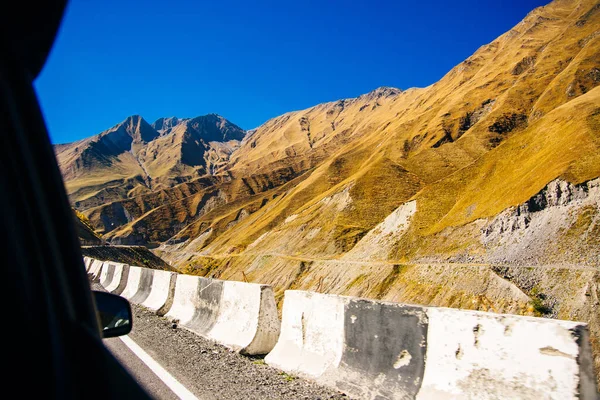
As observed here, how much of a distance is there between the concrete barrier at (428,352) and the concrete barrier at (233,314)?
0.56 m

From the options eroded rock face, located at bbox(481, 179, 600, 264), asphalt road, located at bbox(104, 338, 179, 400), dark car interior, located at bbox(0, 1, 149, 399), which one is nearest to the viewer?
dark car interior, located at bbox(0, 1, 149, 399)

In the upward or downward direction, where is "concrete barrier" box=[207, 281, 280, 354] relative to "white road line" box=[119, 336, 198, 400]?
upward

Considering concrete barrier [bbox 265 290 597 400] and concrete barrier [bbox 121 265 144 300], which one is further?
concrete barrier [bbox 121 265 144 300]

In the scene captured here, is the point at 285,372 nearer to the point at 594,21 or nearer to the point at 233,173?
the point at 594,21

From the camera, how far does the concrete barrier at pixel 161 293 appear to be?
1089cm

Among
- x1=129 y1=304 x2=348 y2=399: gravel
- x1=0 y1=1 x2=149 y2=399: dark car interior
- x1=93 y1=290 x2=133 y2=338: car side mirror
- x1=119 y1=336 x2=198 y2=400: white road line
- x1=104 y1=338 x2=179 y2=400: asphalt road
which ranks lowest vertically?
x1=129 y1=304 x2=348 y2=399: gravel

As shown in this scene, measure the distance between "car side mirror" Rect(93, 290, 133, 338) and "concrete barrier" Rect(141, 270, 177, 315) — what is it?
822 centimetres

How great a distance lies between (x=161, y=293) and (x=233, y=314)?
14.8 feet

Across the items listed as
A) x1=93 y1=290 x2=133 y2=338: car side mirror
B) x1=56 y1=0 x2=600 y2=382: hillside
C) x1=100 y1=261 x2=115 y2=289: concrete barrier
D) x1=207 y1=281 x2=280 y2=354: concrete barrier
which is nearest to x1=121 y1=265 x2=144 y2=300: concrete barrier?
x1=100 y1=261 x2=115 y2=289: concrete barrier

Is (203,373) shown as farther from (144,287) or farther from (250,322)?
(144,287)

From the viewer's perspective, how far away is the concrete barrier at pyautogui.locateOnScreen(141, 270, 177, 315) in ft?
35.7

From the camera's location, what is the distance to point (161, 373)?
5.87 m

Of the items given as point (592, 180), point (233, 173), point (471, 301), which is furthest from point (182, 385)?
point (233, 173)

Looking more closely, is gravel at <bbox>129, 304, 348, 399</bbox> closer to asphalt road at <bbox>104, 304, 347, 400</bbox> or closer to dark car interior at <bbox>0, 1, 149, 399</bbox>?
asphalt road at <bbox>104, 304, 347, 400</bbox>
